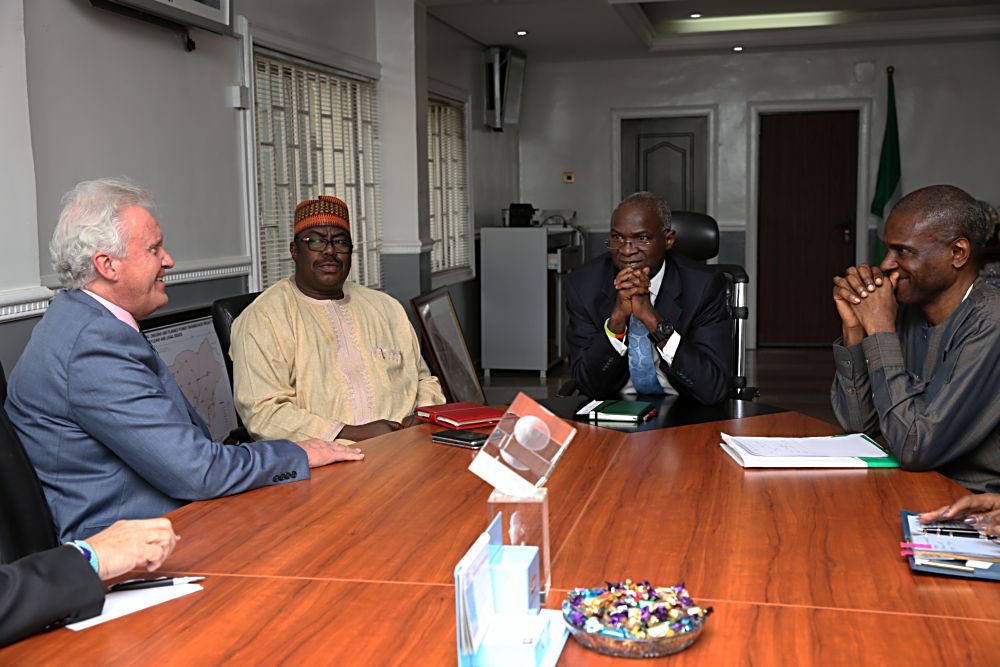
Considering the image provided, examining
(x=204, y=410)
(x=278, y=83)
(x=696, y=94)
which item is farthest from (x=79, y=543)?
(x=696, y=94)

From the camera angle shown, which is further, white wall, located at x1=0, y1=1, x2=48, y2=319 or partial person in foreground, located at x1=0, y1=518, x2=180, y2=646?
white wall, located at x1=0, y1=1, x2=48, y2=319

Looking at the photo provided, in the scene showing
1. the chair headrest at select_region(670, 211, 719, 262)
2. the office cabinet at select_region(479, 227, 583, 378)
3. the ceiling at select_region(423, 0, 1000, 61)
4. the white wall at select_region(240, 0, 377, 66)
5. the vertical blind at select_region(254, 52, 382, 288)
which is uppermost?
the ceiling at select_region(423, 0, 1000, 61)

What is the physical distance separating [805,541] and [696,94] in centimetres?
Answer: 778

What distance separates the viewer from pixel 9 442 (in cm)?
179

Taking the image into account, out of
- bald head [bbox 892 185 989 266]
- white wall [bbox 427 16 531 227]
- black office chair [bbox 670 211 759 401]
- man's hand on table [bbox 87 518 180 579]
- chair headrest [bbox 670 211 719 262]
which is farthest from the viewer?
white wall [bbox 427 16 531 227]

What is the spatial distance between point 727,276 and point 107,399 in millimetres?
2485

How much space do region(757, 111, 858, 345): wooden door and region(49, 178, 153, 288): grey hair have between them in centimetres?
781

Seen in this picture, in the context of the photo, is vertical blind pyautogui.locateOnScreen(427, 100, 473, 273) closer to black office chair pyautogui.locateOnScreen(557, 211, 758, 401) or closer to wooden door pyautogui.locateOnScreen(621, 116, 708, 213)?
wooden door pyautogui.locateOnScreen(621, 116, 708, 213)

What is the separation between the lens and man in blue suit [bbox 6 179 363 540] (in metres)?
1.91

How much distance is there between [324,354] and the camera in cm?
320

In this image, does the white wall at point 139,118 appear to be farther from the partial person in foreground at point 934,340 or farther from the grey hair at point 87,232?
the partial person in foreground at point 934,340

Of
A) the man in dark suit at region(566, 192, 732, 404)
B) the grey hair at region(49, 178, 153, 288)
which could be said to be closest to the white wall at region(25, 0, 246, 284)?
the grey hair at region(49, 178, 153, 288)

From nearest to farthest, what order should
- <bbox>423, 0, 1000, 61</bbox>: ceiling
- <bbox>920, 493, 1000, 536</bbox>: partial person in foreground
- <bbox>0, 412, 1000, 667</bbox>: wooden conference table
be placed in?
<bbox>0, 412, 1000, 667</bbox>: wooden conference table, <bbox>920, 493, 1000, 536</bbox>: partial person in foreground, <bbox>423, 0, 1000, 61</bbox>: ceiling

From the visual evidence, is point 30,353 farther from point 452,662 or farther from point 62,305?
point 452,662
